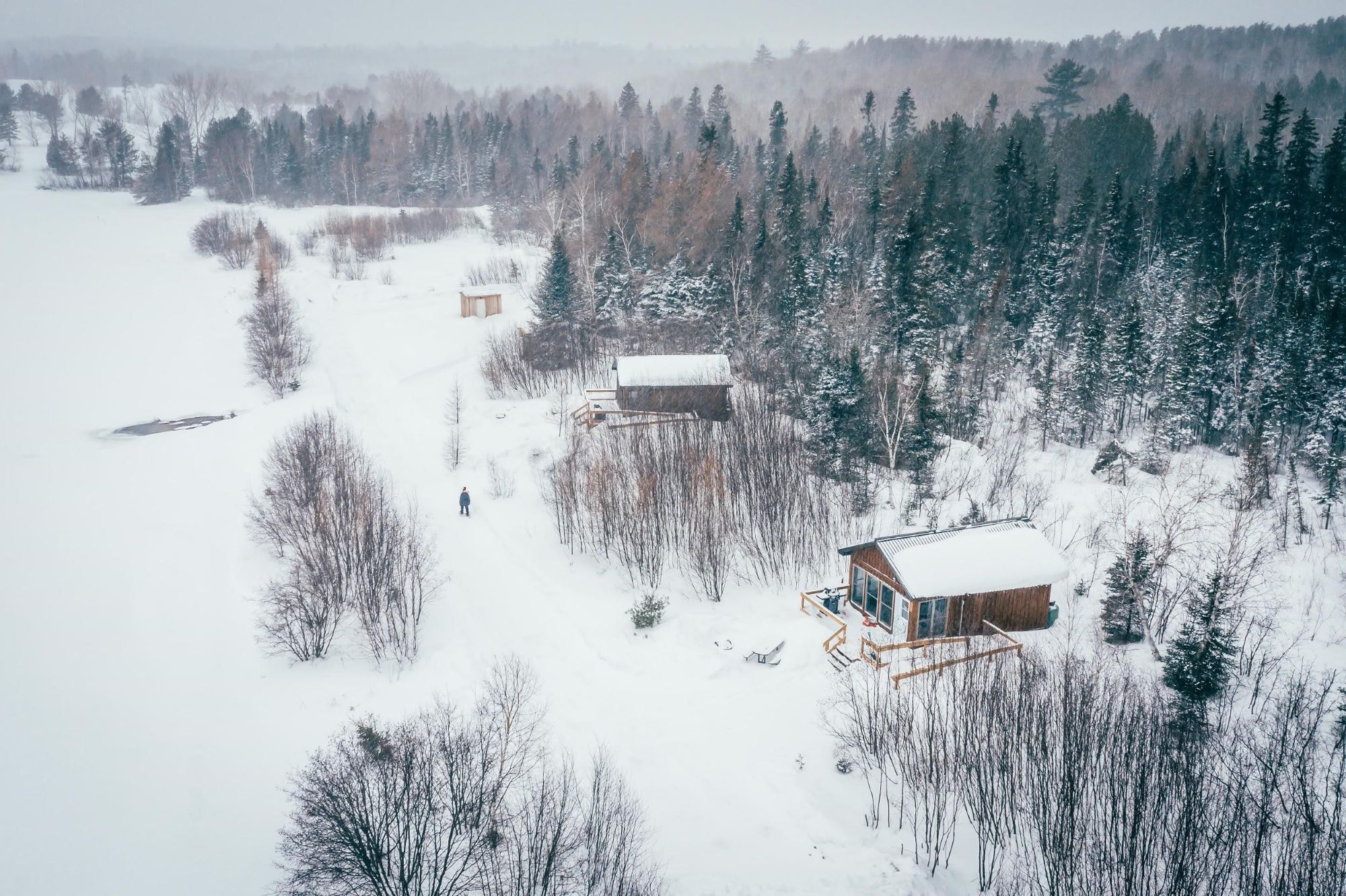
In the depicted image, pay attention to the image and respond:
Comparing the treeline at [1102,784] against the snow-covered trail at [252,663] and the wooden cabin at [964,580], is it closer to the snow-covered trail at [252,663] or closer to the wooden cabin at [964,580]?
the snow-covered trail at [252,663]

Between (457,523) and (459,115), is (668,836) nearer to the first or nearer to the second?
(457,523)

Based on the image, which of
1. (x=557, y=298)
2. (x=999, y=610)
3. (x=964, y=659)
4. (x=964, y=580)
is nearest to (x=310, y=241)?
(x=557, y=298)

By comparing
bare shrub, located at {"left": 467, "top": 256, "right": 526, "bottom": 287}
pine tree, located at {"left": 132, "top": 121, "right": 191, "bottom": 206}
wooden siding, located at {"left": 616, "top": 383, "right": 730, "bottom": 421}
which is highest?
pine tree, located at {"left": 132, "top": 121, "right": 191, "bottom": 206}

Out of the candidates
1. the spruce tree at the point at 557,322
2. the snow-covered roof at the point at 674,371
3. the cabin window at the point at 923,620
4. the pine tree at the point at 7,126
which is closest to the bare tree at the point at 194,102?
the pine tree at the point at 7,126

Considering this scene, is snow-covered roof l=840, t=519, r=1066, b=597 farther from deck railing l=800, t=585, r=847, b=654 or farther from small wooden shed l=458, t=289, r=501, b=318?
small wooden shed l=458, t=289, r=501, b=318

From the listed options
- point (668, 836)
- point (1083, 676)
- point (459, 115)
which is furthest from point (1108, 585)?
point (459, 115)

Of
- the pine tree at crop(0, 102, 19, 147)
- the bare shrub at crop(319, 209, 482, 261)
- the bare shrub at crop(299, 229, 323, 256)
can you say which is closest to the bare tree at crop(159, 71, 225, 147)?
the pine tree at crop(0, 102, 19, 147)
